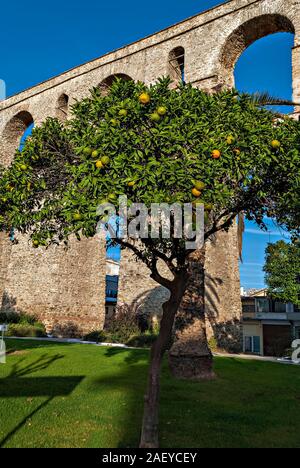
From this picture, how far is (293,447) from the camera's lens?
520 centimetres

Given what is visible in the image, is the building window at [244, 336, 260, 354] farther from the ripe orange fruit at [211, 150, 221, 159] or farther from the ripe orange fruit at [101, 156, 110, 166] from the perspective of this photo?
the ripe orange fruit at [101, 156, 110, 166]

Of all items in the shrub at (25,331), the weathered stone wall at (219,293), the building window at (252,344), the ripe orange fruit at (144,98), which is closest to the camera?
the ripe orange fruit at (144,98)

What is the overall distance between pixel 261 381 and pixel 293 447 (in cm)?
436

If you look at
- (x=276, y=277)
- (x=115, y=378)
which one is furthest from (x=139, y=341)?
(x=276, y=277)

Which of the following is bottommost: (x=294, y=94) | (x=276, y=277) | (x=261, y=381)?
(x=261, y=381)

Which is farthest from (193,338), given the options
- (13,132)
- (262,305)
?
(13,132)

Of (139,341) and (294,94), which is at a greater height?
(294,94)

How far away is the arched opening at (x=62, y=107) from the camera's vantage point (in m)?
24.9

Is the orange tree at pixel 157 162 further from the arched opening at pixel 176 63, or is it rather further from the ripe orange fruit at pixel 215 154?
the arched opening at pixel 176 63

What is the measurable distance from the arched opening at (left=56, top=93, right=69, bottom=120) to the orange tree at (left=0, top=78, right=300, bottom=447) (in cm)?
1889

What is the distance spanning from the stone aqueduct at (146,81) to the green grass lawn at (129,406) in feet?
23.0

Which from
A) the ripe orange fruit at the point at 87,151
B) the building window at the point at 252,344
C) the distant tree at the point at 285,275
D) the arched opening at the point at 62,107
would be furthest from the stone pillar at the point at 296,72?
the building window at the point at 252,344

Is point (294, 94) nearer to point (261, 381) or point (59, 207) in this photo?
point (261, 381)
